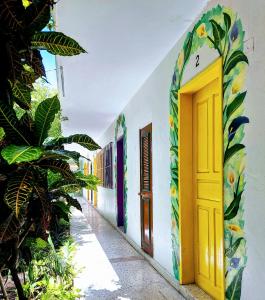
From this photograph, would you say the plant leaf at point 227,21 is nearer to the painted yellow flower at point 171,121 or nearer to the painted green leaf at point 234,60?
the painted green leaf at point 234,60

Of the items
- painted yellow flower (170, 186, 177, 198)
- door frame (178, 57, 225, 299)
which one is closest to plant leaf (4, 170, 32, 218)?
door frame (178, 57, 225, 299)

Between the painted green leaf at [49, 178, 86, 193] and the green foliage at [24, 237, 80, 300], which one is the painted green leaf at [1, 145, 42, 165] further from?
the green foliage at [24, 237, 80, 300]

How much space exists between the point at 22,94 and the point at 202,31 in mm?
1908

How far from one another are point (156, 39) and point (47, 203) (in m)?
2.49

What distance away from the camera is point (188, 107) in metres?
3.25

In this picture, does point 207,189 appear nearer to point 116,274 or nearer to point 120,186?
point 116,274

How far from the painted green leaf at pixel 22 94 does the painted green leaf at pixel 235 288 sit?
1.73m

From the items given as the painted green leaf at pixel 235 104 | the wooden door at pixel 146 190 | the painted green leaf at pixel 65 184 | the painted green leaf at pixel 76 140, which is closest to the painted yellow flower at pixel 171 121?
the wooden door at pixel 146 190

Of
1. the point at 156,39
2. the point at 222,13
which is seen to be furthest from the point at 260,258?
the point at 156,39

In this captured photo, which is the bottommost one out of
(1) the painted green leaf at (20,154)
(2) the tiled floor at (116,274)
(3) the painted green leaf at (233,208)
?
(2) the tiled floor at (116,274)

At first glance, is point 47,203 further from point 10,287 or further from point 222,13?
point 222,13

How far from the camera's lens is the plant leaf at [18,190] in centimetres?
112

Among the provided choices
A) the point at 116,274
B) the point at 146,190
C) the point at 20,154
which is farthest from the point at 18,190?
the point at 146,190

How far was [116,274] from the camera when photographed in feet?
12.6
